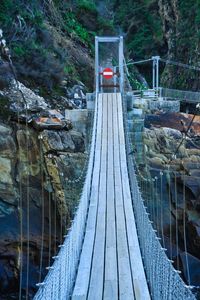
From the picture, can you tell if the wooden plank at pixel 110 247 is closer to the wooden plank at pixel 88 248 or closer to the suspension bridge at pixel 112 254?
the suspension bridge at pixel 112 254

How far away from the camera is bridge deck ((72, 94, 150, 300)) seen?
13.4 ft

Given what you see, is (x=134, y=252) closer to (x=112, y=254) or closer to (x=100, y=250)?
(x=112, y=254)

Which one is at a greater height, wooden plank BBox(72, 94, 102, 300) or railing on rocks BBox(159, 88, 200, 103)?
railing on rocks BBox(159, 88, 200, 103)

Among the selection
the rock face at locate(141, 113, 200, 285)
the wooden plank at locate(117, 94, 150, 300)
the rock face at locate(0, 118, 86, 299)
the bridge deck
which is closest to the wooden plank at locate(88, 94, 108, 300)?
the bridge deck

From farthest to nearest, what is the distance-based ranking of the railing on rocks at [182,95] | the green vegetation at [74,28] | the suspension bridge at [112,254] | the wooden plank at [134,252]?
the green vegetation at [74,28] → the railing on rocks at [182,95] → the wooden plank at [134,252] → the suspension bridge at [112,254]

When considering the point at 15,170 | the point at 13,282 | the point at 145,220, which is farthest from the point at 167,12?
the point at 145,220

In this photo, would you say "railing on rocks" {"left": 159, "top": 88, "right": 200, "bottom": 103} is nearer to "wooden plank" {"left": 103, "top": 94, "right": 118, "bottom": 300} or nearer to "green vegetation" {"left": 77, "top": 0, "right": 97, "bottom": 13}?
"green vegetation" {"left": 77, "top": 0, "right": 97, "bottom": 13}

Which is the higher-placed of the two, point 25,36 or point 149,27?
point 149,27

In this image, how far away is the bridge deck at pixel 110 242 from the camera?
13.4 feet

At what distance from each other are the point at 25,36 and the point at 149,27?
1157 centimetres

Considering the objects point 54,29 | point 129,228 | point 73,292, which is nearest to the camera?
point 73,292

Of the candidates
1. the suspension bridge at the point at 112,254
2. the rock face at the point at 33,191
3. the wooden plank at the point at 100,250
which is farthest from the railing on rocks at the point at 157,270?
the rock face at the point at 33,191

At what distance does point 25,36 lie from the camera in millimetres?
12602

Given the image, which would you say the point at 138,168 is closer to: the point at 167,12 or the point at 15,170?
the point at 15,170
